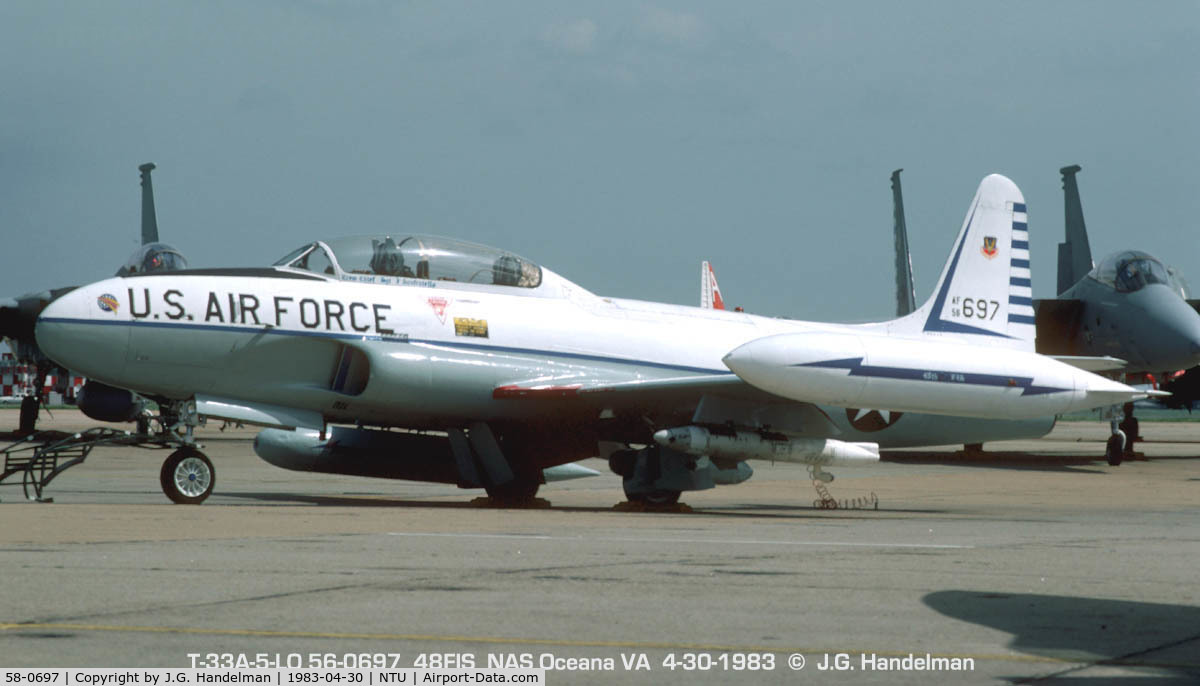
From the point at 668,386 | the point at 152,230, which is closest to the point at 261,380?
the point at 668,386

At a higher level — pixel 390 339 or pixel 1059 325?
pixel 1059 325

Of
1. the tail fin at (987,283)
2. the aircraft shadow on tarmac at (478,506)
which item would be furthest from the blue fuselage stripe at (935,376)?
the tail fin at (987,283)

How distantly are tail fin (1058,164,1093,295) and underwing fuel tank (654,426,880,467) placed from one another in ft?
92.7

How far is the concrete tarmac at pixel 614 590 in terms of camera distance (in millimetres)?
5281

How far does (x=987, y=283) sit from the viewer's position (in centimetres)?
1753

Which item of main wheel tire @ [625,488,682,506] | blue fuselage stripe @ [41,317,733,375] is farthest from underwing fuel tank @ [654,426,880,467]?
blue fuselage stripe @ [41,317,733,375]

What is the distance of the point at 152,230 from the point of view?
4622cm

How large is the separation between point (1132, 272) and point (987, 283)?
576 inches

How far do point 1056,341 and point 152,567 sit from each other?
90.3ft

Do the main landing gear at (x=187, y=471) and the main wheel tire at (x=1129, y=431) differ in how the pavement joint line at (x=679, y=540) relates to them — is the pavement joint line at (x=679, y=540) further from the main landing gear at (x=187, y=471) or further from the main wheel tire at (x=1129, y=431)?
the main wheel tire at (x=1129, y=431)

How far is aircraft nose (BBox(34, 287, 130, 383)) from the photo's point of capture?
523 inches

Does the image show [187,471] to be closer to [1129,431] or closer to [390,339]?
[390,339]

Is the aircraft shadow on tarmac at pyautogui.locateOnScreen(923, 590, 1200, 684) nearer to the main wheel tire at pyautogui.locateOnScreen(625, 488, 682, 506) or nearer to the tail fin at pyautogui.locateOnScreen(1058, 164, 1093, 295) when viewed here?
the main wheel tire at pyautogui.locateOnScreen(625, 488, 682, 506)

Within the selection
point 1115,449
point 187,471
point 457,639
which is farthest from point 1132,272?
point 457,639
